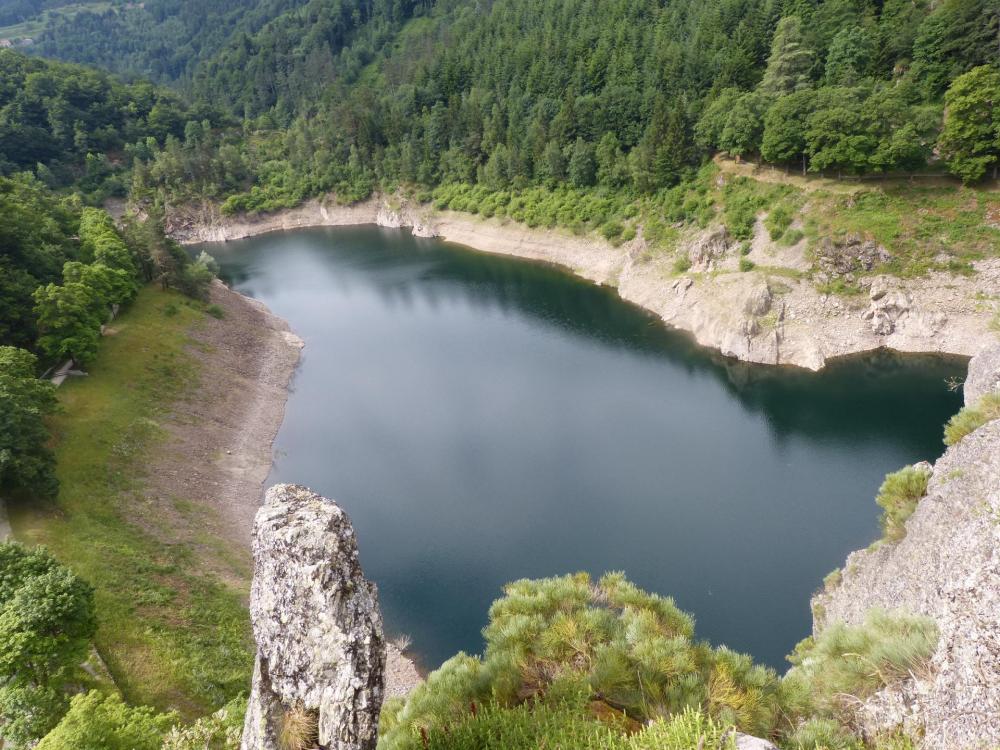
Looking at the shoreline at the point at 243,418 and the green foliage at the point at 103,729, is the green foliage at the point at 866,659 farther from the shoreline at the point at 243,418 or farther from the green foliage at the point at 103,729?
the shoreline at the point at 243,418

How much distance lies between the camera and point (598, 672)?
739 cm

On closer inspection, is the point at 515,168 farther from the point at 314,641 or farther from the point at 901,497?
the point at 314,641

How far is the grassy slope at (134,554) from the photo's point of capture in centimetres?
1719

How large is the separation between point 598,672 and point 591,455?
932 inches

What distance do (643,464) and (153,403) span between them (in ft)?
90.3

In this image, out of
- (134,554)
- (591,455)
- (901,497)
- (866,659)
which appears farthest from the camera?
(591,455)

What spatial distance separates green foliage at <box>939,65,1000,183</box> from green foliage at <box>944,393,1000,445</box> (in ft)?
106

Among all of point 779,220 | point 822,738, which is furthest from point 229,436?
point 779,220

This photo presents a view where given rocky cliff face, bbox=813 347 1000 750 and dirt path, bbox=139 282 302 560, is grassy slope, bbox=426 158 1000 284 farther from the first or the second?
rocky cliff face, bbox=813 347 1000 750

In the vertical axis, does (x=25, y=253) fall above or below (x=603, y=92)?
below

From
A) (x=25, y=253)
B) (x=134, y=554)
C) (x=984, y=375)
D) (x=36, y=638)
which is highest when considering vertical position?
(x=984, y=375)

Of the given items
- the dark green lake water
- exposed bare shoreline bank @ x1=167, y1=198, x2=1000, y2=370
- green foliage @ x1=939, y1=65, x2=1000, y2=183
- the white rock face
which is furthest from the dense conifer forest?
the dark green lake water

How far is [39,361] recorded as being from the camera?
3164 cm

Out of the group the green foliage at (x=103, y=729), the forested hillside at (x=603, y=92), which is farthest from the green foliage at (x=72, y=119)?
the green foliage at (x=103, y=729)
